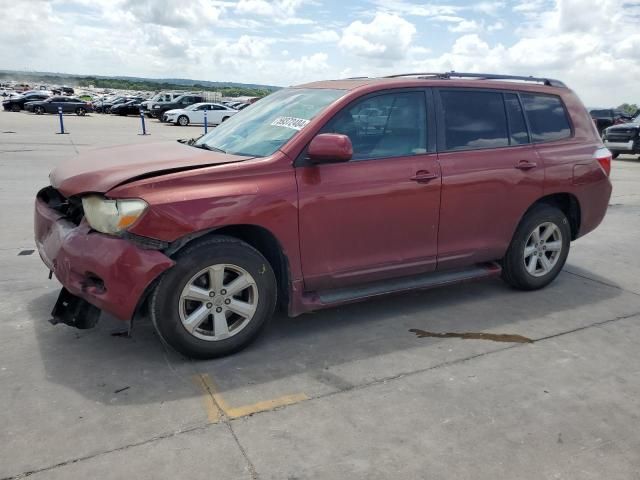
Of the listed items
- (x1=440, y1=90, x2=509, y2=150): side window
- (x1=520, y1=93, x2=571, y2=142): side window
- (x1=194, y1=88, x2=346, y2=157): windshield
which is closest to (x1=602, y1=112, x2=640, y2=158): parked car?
(x1=520, y1=93, x2=571, y2=142): side window

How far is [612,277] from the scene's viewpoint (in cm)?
575

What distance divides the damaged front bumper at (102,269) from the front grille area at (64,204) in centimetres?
22

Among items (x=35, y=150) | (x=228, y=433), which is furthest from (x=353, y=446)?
(x=35, y=150)

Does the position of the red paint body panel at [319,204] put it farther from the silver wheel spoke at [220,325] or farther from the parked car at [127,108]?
the parked car at [127,108]

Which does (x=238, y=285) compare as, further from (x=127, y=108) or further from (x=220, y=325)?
(x=127, y=108)

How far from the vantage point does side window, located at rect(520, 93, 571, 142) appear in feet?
16.5

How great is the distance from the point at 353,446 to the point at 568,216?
3.59 metres

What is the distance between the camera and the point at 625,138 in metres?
18.2

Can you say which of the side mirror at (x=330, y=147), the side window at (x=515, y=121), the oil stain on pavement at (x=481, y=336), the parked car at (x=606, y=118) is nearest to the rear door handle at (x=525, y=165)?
the side window at (x=515, y=121)

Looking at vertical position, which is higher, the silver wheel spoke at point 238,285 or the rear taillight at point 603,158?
the rear taillight at point 603,158

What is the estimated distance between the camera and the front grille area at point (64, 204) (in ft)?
12.6

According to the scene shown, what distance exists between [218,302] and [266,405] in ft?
2.53

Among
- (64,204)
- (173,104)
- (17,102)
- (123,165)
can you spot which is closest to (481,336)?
(123,165)

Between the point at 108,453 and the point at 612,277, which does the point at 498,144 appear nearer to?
the point at 612,277
